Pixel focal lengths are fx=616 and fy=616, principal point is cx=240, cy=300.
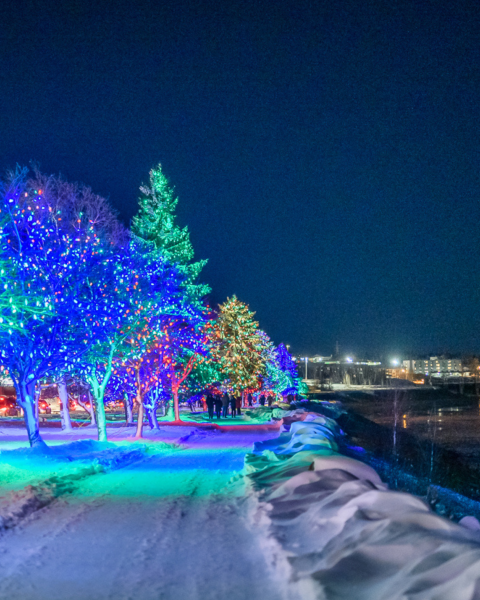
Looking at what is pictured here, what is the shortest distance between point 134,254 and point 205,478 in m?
12.7

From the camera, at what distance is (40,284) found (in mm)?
16562

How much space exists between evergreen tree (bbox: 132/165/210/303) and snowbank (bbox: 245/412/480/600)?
2693cm

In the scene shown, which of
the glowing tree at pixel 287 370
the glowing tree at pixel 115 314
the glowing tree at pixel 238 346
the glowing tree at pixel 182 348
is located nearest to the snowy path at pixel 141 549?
the glowing tree at pixel 115 314

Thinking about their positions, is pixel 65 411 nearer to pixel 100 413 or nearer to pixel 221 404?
pixel 100 413

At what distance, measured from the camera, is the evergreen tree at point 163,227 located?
34938mm

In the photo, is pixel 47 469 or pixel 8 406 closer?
pixel 47 469

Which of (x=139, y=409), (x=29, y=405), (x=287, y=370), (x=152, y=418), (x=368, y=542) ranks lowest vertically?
(x=152, y=418)

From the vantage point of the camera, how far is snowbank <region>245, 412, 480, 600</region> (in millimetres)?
4570

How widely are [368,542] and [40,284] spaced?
13.0 meters

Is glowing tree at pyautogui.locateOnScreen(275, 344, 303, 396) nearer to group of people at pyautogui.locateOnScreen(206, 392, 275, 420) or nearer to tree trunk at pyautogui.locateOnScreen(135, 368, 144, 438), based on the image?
group of people at pyautogui.locateOnScreen(206, 392, 275, 420)

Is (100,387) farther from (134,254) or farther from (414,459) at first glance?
(414,459)

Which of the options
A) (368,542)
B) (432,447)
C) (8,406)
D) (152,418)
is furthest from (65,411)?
(368,542)

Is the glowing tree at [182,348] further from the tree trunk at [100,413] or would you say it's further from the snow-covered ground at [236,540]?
the snow-covered ground at [236,540]

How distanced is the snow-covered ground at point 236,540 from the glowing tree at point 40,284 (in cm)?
531
